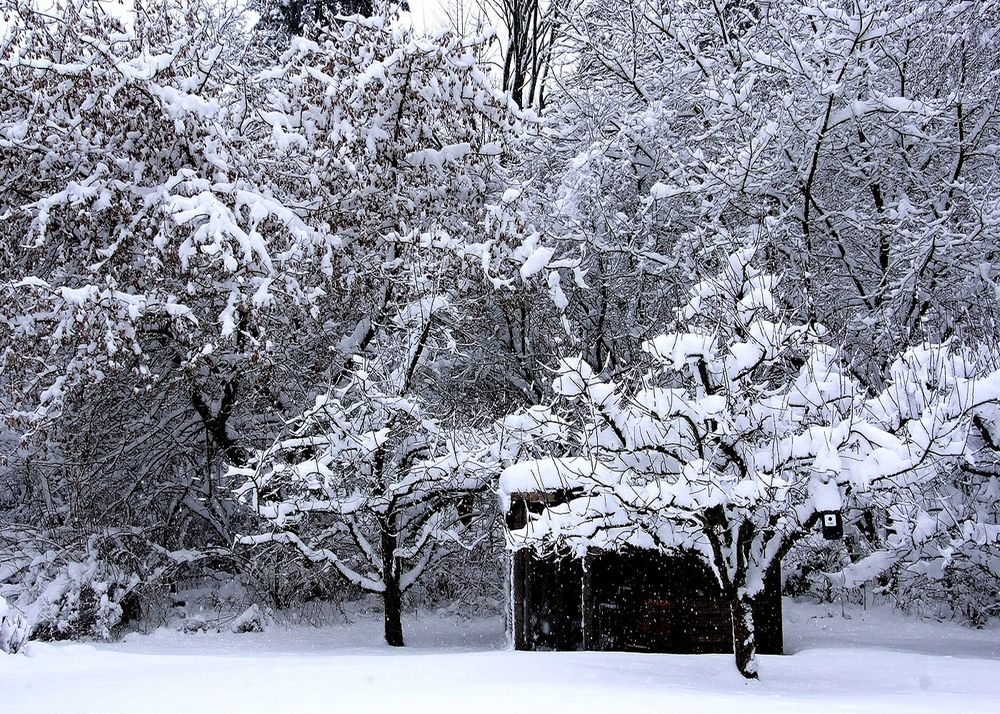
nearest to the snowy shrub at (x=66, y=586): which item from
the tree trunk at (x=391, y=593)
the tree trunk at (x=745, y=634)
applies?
the tree trunk at (x=391, y=593)

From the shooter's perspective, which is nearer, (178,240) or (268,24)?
(178,240)

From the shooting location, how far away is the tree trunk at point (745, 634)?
6.47 meters

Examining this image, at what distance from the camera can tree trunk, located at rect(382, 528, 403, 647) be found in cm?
1063

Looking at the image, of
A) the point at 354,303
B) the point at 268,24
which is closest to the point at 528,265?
the point at 354,303

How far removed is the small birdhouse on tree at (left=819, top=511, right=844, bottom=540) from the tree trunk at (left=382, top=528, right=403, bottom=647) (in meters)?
5.53

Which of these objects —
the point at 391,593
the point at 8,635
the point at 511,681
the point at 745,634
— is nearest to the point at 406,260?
the point at 391,593

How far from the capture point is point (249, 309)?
10000 millimetres

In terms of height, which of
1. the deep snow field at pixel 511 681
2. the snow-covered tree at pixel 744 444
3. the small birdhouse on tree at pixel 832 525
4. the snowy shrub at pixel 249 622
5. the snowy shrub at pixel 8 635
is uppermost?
the snow-covered tree at pixel 744 444

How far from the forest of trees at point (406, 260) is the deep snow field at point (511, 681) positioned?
83 centimetres

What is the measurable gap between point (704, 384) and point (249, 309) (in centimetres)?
526

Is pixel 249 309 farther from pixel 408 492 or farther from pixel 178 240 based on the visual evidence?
pixel 408 492

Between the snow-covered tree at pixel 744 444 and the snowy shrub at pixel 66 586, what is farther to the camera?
the snowy shrub at pixel 66 586

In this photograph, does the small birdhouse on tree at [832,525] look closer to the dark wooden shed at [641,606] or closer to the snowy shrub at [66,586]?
the dark wooden shed at [641,606]

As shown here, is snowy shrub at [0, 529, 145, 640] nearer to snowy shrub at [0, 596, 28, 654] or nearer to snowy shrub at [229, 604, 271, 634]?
snowy shrub at [229, 604, 271, 634]
